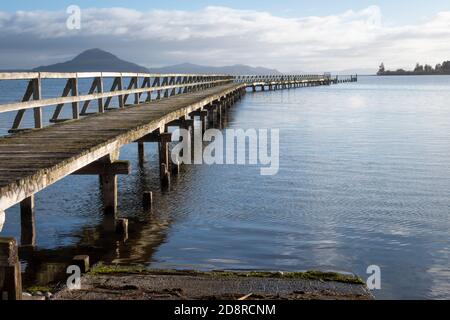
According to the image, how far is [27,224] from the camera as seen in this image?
9766 millimetres

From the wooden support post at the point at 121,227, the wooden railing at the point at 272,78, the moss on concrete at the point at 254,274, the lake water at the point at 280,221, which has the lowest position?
the lake water at the point at 280,221

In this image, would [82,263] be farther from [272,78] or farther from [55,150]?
[272,78]

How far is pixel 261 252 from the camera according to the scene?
914cm

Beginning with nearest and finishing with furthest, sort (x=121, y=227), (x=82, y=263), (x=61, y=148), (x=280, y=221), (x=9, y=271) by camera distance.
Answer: (x=9, y=271) → (x=82, y=263) → (x=61, y=148) → (x=121, y=227) → (x=280, y=221)

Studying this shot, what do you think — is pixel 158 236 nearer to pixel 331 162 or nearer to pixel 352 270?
pixel 352 270

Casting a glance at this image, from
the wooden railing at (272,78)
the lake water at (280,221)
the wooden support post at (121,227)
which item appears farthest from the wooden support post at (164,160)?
the wooden railing at (272,78)

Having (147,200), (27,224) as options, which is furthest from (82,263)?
(147,200)

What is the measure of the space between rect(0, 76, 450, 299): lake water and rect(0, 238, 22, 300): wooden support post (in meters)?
2.62

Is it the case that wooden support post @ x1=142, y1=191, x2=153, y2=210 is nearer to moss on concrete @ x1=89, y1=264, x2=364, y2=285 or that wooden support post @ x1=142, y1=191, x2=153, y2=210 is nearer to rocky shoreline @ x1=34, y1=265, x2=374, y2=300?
rocky shoreline @ x1=34, y1=265, x2=374, y2=300

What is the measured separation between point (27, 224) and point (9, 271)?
16.0 ft

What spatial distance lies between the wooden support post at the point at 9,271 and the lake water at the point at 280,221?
2.62 meters

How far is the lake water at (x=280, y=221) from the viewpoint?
869cm

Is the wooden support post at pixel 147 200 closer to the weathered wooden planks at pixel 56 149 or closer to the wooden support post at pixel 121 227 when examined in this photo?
the weathered wooden planks at pixel 56 149
